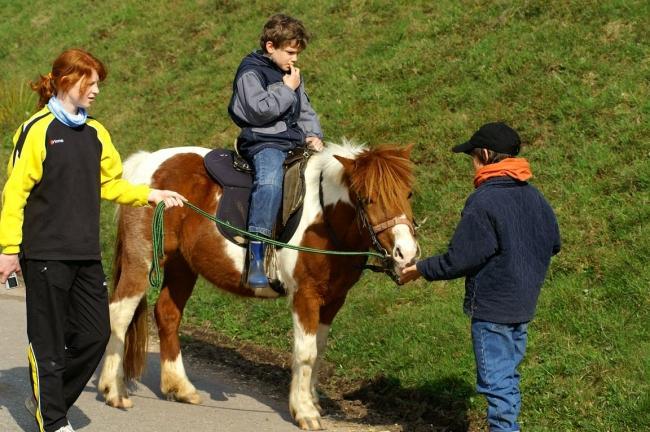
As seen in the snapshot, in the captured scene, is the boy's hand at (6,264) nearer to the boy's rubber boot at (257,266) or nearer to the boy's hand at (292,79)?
the boy's rubber boot at (257,266)

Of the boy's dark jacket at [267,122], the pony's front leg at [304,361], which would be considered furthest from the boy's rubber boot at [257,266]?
the boy's dark jacket at [267,122]

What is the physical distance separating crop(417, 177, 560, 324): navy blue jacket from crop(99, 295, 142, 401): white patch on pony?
9.41 ft

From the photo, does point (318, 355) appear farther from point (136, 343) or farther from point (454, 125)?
point (454, 125)

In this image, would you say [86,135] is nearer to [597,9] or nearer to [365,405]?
[365,405]

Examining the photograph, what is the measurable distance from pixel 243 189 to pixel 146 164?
1041mm

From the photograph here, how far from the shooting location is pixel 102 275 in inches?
222

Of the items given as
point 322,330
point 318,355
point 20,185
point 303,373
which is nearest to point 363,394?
point 318,355

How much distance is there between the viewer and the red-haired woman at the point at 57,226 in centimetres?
524

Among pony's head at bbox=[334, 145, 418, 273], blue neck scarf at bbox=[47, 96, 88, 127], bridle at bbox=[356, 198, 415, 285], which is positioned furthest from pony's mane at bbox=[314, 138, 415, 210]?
blue neck scarf at bbox=[47, 96, 88, 127]

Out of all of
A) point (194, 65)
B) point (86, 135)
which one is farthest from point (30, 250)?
point (194, 65)

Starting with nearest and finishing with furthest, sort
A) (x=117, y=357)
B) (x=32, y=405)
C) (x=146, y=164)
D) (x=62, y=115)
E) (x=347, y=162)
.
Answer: (x=62, y=115) → (x=32, y=405) → (x=347, y=162) → (x=117, y=357) → (x=146, y=164)

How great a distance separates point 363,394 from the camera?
7.46 meters

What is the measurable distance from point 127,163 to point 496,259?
3872 mm

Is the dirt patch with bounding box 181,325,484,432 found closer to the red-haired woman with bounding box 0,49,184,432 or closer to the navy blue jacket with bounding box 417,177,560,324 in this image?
the navy blue jacket with bounding box 417,177,560,324
